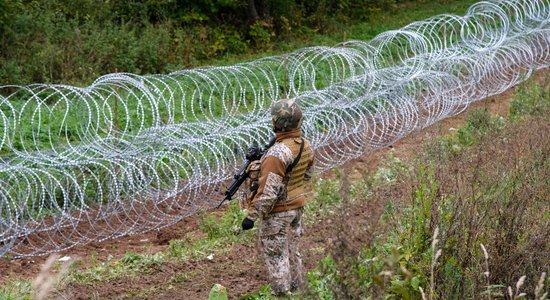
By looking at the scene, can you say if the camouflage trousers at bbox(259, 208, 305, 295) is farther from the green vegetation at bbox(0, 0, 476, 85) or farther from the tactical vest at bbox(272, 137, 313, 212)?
the green vegetation at bbox(0, 0, 476, 85)

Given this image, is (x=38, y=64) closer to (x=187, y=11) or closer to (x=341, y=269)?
(x=187, y=11)

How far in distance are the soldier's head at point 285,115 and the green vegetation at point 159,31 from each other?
10068 millimetres

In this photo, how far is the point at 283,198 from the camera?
23.2 feet

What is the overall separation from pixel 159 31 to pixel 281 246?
1335cm

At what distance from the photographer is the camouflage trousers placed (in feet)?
23.4

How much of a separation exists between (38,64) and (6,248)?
8.20m

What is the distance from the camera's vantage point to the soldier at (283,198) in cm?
687

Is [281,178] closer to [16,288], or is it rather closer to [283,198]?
[283,198]

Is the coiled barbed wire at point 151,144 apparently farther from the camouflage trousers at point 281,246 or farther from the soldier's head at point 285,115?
the camouflage trousers at point 281,246

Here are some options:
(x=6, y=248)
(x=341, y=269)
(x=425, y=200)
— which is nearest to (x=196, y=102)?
(x=6, y=248)

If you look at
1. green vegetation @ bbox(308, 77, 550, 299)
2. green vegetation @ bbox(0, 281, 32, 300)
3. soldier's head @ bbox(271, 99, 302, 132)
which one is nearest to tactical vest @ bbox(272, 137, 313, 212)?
soldier's head @ bbox(271, 99, 302, 132)

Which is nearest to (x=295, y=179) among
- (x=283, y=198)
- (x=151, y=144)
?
(x=283, y=198)

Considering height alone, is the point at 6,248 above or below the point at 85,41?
below

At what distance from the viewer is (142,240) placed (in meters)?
10.3
